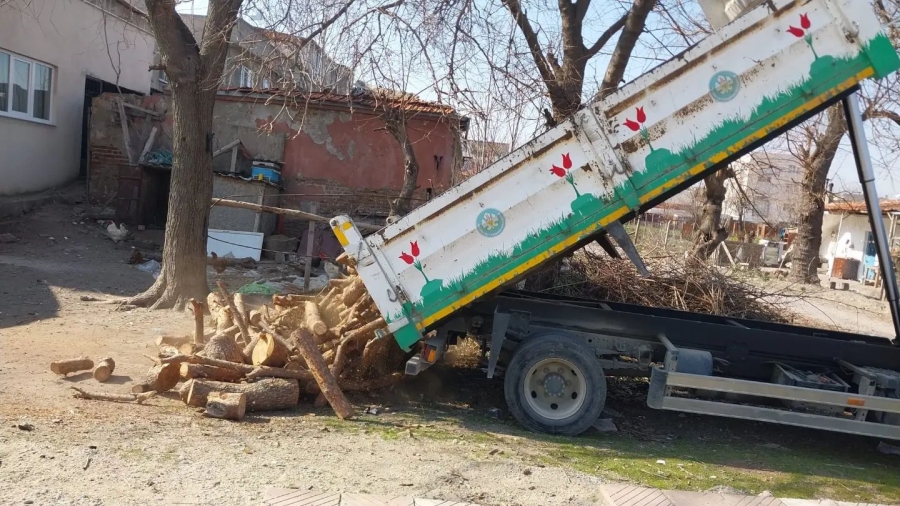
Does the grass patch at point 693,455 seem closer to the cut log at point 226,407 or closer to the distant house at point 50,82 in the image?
the cut log at point 226,407

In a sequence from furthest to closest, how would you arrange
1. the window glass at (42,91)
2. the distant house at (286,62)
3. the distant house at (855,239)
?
the distant house at (855,239)
the window glass at (42,91)
the distant house at (286,62)

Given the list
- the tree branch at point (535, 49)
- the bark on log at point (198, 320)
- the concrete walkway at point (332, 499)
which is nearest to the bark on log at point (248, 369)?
the bark on log at point (198, 320)

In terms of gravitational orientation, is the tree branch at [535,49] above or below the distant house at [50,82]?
above

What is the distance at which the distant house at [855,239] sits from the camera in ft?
95.7

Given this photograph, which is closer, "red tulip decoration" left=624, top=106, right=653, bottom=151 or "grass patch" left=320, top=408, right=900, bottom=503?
"grass patch" left=320, top=408, right=900, bottom=503

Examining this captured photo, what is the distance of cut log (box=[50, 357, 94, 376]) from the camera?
6562 mm

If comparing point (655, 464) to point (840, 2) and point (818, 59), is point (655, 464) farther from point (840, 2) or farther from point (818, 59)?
point (840, 2)

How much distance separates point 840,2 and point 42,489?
6.31m

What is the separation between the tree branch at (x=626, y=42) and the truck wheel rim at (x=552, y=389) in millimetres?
5616

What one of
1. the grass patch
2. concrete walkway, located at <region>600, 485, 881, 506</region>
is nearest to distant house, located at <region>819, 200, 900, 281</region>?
the grass patch

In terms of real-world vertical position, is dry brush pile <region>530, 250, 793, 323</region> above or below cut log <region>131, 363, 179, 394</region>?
above

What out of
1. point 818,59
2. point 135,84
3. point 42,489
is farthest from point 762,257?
point 42,489

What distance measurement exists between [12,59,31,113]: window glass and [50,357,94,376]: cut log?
11.7 metres

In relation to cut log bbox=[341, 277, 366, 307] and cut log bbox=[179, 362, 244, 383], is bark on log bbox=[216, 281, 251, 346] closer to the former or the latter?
cut log bbox=[179, 362, 244, 383]
